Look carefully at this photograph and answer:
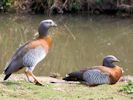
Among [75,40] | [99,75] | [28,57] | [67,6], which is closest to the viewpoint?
[28,57]

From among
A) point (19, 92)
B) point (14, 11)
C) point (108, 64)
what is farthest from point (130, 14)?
point (19, 92)

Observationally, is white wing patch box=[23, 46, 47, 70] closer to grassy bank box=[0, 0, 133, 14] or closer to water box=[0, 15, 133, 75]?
water box=[0, 15, 133, 75]

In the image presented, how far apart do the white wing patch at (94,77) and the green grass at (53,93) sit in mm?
1215

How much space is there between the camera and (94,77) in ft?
32.2

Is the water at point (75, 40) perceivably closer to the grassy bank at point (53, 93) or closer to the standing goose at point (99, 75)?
the standing goose at point (99, 75)

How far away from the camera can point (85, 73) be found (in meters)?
9.95

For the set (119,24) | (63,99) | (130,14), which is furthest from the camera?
(130,14)

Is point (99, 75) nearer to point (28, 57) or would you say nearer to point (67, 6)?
point (28, 57)

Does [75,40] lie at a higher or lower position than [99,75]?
lower

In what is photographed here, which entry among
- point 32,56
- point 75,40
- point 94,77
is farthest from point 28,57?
point 75,40

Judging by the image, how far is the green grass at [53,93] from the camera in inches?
287

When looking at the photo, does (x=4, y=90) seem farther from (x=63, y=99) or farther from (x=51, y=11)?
(x=51, y=11)

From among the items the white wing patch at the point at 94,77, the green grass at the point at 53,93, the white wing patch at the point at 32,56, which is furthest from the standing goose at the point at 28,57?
the white wing patch at the point at 94,77

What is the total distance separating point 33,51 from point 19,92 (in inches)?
45.1
